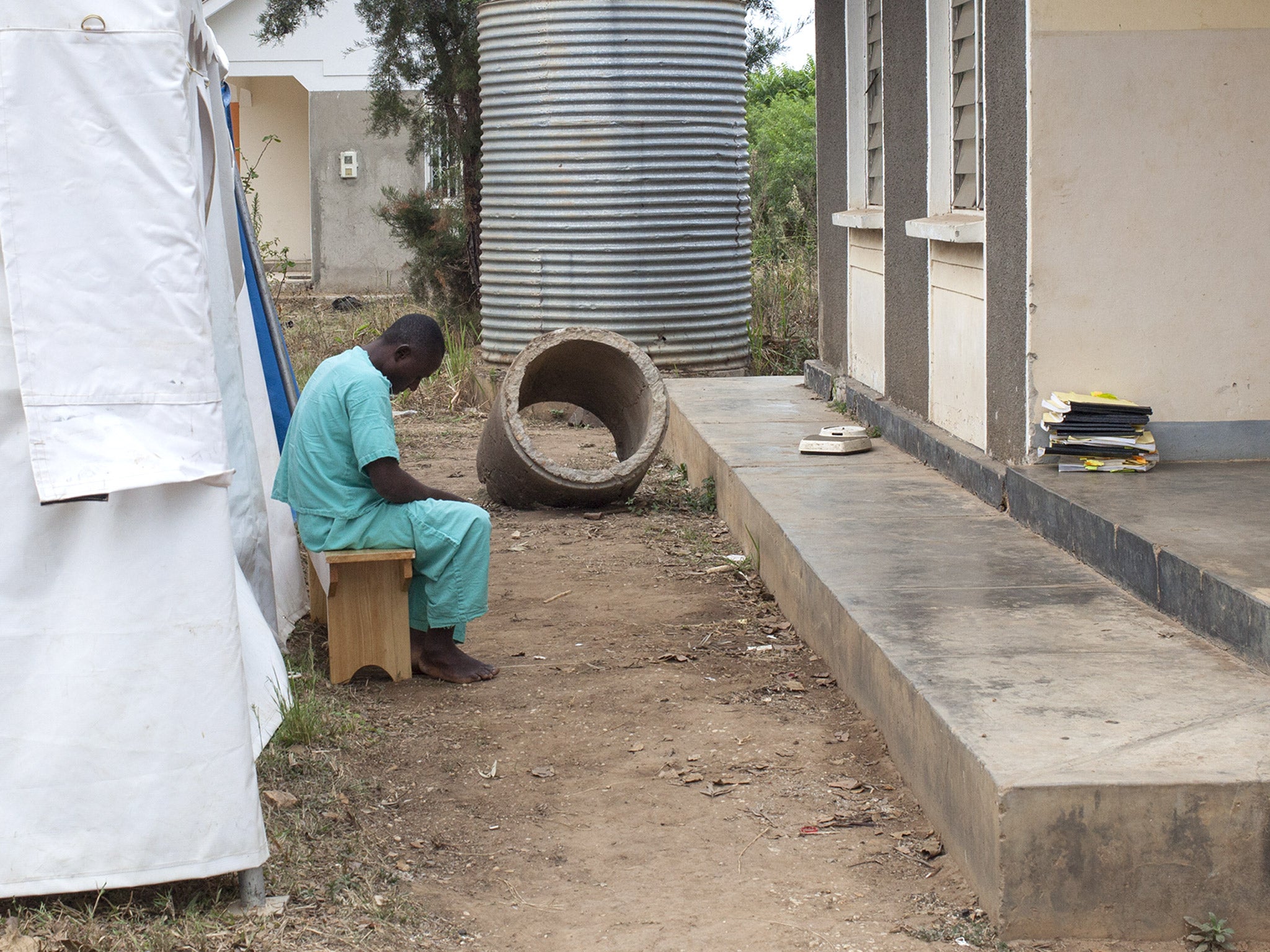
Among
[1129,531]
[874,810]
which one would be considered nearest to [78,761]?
[874,810]

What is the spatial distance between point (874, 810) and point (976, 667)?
0.45m

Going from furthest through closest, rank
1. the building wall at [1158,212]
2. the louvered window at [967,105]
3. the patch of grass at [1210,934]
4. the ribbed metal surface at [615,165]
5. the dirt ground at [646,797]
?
the ribbed metal surface at [615,165] < the louvered window at [967,105] < the building wall at [1158,212] < the dirt ground at [646,797] < the patch of grass at [1210,934]

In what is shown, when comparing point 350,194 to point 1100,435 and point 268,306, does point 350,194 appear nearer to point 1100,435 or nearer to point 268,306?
point 268,306

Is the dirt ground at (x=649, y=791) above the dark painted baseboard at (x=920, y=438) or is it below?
below

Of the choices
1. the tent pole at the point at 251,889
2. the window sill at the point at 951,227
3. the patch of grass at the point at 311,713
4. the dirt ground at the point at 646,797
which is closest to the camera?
the tent pole at the point at 251,889

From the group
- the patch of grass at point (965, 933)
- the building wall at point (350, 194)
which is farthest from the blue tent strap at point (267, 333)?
the building wall at point (350, 194)

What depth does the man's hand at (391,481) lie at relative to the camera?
4.38 m

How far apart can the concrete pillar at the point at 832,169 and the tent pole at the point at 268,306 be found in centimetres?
409

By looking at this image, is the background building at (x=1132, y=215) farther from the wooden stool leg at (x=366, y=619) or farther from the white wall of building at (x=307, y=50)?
the white wall of building at (x=307, y=50)

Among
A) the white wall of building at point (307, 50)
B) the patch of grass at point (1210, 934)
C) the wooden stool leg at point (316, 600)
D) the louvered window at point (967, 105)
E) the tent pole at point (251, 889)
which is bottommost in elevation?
the patch of grass at point (1210, 934)

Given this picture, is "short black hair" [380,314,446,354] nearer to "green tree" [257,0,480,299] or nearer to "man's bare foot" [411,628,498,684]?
"man's bare foot" [411,628,498,684]

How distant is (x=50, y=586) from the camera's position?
106 inches

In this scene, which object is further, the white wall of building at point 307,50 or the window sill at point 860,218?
the white wall of building at point 307,50

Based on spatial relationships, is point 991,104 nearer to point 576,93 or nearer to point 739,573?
point 739,573
